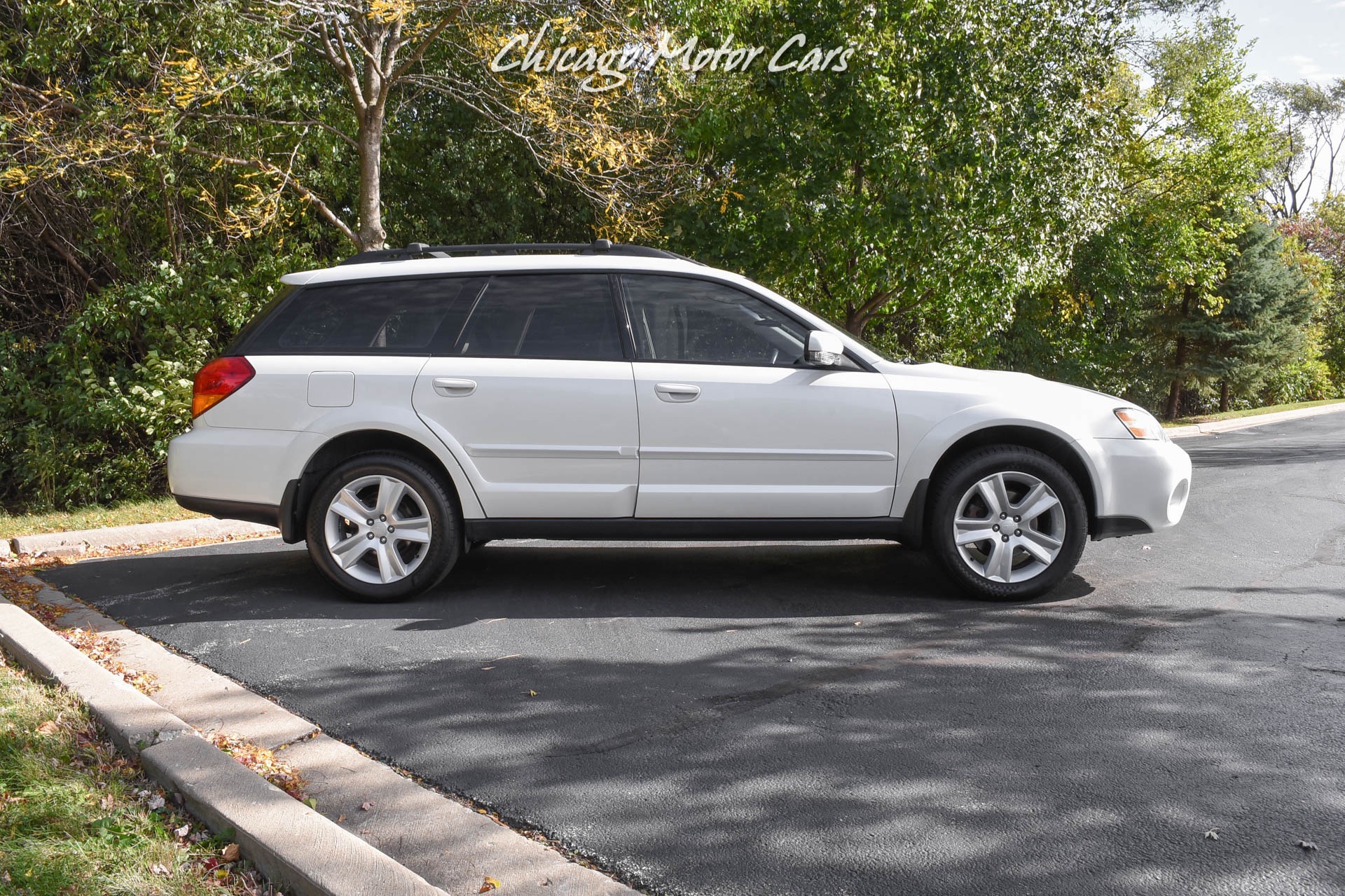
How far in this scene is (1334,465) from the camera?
13.5 metres

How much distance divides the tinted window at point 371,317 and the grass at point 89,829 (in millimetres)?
2564

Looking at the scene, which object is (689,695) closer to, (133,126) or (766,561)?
(766,561)

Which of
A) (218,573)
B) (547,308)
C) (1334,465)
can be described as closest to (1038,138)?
(1334,465)

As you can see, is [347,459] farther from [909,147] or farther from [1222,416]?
[1222,416]

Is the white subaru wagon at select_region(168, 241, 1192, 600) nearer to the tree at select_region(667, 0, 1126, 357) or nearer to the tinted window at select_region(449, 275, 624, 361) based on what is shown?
the tinted window at select_region(449, 275, 624, 361)

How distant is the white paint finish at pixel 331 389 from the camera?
5.71 meters

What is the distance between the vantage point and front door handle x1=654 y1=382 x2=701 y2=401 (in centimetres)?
566

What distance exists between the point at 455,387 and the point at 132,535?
377 cm

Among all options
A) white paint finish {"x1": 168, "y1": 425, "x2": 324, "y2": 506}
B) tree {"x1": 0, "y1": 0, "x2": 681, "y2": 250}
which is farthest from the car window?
tree {"x1": 0, "y1": 0, "x2": 681, "y2": 250}

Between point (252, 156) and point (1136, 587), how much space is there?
31.6 ft

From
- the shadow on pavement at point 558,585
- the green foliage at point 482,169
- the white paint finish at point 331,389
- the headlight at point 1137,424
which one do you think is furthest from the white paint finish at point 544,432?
the green foliage at point 482,169

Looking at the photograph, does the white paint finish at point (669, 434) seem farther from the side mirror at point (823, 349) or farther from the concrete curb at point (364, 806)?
the concrete curb at point (364, 806)

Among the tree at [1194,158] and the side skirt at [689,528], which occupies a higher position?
the tree at [1194,158]

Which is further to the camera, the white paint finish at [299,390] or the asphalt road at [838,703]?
the white paint finish at [299,390]
